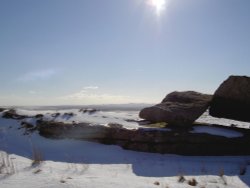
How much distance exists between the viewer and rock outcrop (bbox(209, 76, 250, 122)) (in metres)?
14.0

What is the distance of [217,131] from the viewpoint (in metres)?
13.8

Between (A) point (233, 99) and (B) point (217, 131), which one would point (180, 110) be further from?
(A) point (233, 99)

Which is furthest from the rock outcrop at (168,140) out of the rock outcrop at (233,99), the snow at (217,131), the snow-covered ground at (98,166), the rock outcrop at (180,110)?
the rock outcrop at (233,99)

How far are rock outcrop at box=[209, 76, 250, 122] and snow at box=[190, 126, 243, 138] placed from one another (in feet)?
3.96

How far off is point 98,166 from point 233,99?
308 inches

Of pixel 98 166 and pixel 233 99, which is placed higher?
pixel 233 99

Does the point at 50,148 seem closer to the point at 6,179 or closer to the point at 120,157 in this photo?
the point at 120,157

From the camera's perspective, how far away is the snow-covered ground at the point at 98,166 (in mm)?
6621

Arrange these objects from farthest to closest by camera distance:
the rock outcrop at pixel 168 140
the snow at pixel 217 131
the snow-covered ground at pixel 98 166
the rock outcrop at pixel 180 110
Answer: the rock outcrop at pixel 180 110, the snow at pixel 217 131, the rock outcrop at pixel 168 140, the snow-covered ground at pixel 98 166

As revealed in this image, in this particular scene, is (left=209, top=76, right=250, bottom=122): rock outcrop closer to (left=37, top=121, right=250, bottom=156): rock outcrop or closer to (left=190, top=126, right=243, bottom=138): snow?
(left=190, top=126, right=243, bottom=138): snow

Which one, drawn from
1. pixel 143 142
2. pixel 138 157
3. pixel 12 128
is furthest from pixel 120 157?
pixel 12 128

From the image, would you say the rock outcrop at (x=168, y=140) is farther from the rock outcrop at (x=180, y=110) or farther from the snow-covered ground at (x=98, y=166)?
the rock outcrop at (x=180, y=110)

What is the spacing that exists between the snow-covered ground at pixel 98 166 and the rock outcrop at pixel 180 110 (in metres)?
1.85

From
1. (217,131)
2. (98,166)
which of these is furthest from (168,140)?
(98,166)
